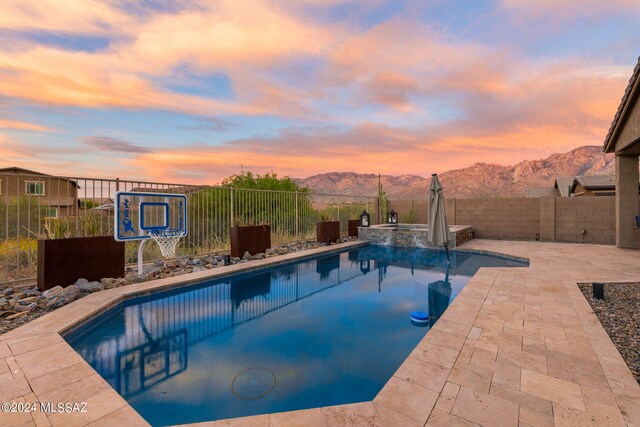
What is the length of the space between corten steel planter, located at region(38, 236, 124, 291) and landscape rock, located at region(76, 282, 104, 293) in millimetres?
224

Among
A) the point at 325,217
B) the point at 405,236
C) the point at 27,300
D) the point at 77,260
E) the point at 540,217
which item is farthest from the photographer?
the point at 325,217

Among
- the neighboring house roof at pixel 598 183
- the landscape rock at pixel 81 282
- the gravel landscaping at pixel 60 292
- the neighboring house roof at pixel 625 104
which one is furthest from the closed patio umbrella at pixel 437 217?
the neighboring house roof at pixel 598 183

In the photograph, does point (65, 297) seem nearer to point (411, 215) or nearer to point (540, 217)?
point (411, 215)

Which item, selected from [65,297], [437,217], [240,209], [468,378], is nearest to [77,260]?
[65,297]

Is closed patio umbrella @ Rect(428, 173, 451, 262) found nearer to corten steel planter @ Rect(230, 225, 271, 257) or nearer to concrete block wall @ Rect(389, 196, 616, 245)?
corten steel planter @ Rect(230, 225, 271, 257)

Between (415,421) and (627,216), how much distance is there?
39.9 feet

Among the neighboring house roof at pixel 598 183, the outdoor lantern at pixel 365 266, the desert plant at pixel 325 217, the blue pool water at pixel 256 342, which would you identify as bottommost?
the blue pool water at pixel 256 342

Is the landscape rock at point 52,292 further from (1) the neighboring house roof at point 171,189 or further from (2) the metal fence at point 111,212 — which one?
(1) the neighboring house roof at point 171,189

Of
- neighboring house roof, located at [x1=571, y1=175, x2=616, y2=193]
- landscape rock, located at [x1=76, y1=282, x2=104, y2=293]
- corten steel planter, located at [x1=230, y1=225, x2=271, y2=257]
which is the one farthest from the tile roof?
landscape rock, located at [x1=76, y1=282, x2=104, y2=293]

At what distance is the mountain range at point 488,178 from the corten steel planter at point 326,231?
4730 centimetres

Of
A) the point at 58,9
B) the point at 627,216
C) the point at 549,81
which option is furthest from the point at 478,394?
the point at 549,81

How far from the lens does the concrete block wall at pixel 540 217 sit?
1054 centimetres

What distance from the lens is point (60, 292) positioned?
14.5 feet

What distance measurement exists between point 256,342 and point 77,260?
3864mm
